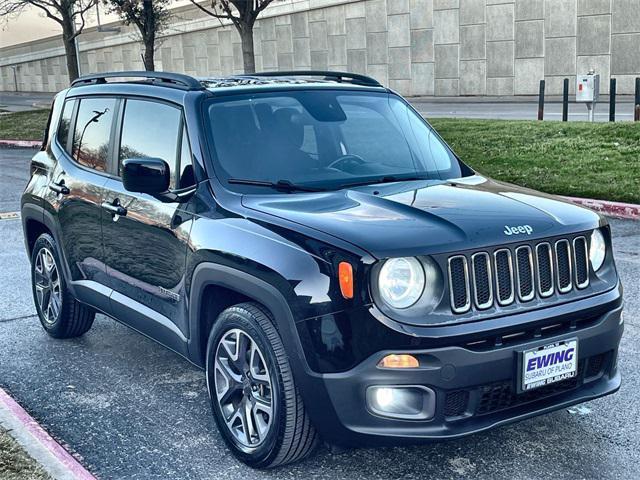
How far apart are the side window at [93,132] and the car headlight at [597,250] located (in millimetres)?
3038

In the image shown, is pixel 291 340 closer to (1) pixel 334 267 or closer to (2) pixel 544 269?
(1) pixel 334 267

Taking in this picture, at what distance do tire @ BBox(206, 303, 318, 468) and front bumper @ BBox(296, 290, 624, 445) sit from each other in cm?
14

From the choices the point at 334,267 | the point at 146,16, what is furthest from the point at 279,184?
the point at 146,16

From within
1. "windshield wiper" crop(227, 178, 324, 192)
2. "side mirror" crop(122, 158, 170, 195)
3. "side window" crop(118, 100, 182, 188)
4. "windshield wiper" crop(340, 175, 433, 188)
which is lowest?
"windshield wiper" crop(340, 175, 433, 188)

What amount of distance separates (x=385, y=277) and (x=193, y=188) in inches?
56.0

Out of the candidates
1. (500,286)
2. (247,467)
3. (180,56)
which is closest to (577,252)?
(500,286)

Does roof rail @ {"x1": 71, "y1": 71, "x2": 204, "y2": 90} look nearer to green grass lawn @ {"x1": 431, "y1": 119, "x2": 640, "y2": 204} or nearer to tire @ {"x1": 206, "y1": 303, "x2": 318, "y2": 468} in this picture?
tire @ {"x1": 206, "y1": 303, "x2": 318, "y2": 468}

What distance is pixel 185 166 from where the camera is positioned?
4.72 meters

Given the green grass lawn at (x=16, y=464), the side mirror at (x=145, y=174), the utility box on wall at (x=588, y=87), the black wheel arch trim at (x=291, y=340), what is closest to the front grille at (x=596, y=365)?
the black wheel arch trim at (x=291, y=340)

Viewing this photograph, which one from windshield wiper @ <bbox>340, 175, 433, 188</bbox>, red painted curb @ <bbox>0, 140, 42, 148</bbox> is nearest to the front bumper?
windshield wiper @ <bbox>340, 175, 433, 188</bbox>

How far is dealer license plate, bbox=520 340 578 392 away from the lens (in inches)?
146

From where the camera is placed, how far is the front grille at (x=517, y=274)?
3670mm

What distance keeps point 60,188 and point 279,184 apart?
6.89 feet

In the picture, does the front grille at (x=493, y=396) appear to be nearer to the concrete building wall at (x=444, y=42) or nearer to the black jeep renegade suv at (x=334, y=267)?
the black jeep renegade suv at (x=334, y=267)
